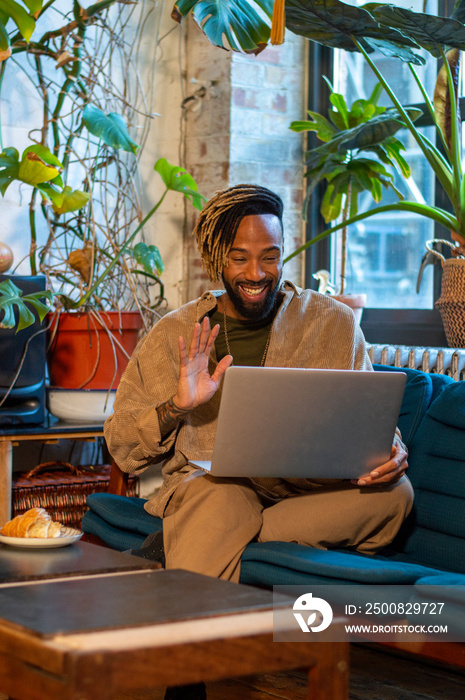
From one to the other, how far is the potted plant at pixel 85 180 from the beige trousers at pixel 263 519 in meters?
0.84

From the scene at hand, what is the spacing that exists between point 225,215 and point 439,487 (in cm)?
83

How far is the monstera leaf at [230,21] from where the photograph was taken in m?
2.53

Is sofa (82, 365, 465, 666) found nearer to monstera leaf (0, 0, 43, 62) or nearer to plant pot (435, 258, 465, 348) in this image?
plant pot (435, 258, 465, 348)

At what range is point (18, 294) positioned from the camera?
7.86 feet

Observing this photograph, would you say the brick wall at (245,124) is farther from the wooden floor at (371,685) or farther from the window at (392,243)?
the wooden floor at (371,685)

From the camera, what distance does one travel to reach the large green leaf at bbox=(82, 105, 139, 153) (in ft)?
8.57

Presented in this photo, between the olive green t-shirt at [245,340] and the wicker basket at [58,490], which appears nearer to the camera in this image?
the olive green t-shirt at [245,340]

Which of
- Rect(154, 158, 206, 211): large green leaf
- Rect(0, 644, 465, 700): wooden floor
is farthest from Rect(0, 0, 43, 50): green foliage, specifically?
Rect(0, 644, 465, 700): wooden floor

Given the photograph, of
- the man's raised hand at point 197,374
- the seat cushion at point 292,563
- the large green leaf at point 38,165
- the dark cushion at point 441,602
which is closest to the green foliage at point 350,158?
the large green leaf at point 38,165

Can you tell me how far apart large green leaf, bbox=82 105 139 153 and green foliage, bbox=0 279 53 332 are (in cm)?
53

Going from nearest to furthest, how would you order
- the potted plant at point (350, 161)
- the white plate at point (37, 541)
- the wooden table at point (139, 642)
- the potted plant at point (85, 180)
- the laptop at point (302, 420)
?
the wooden table at point (139, 642)
the white plate at point (37, 541)
the laptop at point (302, 420)
the potted plant at point (85, 180)
the potted plant at point (350, 161)

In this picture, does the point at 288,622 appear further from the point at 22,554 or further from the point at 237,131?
the point at 237,131

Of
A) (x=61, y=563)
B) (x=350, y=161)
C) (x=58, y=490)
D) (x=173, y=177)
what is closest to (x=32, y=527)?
(x=61, y=563)

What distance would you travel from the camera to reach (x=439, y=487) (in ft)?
6.61
